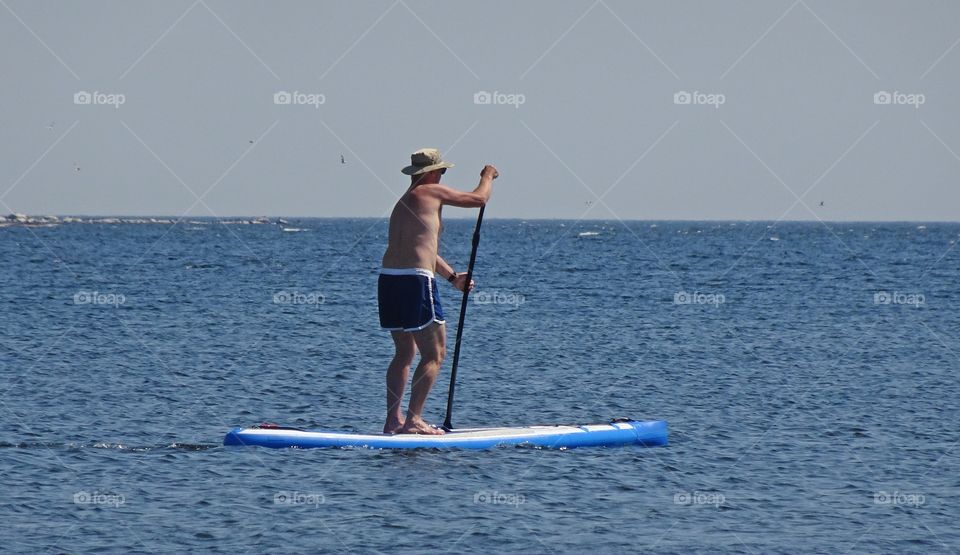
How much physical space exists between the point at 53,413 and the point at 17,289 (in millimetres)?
30276

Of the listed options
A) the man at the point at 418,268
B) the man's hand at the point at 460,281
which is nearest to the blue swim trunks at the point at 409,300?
the man at the point at 418,268

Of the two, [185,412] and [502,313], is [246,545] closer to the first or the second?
[185,412]

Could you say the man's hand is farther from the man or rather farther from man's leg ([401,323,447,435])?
man's leg ([401,323,447,435])

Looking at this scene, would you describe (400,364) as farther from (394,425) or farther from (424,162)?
(424,162)

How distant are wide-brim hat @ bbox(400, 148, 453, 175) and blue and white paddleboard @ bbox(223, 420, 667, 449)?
9.15 feet

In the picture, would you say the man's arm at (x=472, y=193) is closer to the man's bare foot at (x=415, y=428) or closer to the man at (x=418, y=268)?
the man at (x=418, y=268)

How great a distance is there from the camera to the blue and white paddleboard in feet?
44.9

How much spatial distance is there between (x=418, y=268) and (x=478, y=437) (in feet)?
7.00

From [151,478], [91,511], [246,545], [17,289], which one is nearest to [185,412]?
[151,478]

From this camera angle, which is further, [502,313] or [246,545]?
[502,313]

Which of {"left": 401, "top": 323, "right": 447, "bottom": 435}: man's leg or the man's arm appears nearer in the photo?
the man's arm

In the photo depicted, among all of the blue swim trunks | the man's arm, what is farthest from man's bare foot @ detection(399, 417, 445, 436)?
the man's arm

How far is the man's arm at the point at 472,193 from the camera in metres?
13.0

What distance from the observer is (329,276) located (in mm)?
60281
